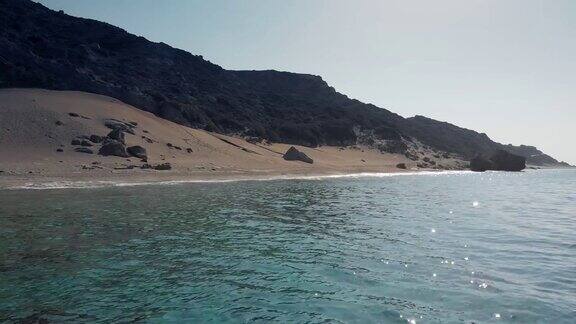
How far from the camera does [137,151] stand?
55.9 m

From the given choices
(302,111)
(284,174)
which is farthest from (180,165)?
(302,111)

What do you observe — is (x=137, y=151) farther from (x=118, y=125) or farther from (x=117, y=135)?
(x=118, y=125)

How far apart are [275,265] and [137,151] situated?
45382mm

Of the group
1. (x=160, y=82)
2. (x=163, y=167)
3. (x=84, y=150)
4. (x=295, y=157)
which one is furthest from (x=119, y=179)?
(x=160, y=82)

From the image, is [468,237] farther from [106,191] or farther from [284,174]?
[284,174]

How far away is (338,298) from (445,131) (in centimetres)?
19697

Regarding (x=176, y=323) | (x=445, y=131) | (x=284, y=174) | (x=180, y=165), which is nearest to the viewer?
(x=176, y=323)

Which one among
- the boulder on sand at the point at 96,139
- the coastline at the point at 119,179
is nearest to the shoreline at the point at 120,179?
the coastline at the point at 119,179

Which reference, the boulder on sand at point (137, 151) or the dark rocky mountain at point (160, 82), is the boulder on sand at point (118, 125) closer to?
the boulder on sand at point (137, 151)

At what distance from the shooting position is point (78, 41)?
4149 inches

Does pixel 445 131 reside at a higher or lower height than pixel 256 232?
higher

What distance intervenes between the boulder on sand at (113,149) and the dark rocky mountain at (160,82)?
31.1 meters

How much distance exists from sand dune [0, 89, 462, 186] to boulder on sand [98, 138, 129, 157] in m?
1.19

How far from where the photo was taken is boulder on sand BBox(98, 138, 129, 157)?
175ft
